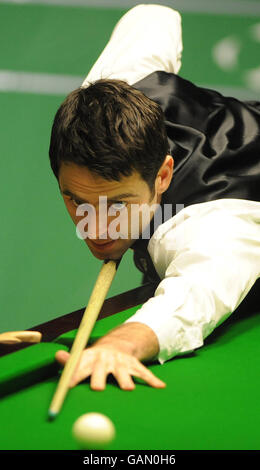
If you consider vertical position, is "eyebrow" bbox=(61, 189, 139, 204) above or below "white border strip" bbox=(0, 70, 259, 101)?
above

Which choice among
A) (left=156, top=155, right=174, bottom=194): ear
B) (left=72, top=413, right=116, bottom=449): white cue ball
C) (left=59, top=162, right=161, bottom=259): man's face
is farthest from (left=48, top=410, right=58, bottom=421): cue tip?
(left=156, top=155, right=174, bottom=194): ear

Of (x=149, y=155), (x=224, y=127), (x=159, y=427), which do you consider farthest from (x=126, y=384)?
(x=224, y=127)

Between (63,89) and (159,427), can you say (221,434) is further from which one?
(63,89)

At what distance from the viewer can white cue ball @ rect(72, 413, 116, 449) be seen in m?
1.33

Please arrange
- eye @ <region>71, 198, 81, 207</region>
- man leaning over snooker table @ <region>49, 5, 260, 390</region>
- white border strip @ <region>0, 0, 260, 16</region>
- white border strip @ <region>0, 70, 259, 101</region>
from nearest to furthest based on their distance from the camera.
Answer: man leaning over snooker table @ <region>49, 5, 260, 390</region>
eye @ <region>71, 198, 81, 207</region>
white border strip @ <region>0, 70, 259, 101</region>
white border strip @ <region>0, 0, 260, 16</region>

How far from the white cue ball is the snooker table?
0.09ft

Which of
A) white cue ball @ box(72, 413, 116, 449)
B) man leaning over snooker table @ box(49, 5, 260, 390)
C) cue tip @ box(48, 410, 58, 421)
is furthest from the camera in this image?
man leaning over snooker table @ box(49, 5, 260, 390)

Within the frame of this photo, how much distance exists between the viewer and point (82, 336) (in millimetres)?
1809

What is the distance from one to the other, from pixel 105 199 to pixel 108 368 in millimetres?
613

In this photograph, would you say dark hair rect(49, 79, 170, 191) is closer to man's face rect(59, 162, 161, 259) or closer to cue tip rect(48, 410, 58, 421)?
man's face rect(59, 162, 161, 259)

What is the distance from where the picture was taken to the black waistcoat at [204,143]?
2.43 m

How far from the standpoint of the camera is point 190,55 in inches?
242

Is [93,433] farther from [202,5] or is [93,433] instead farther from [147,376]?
[202,5]
